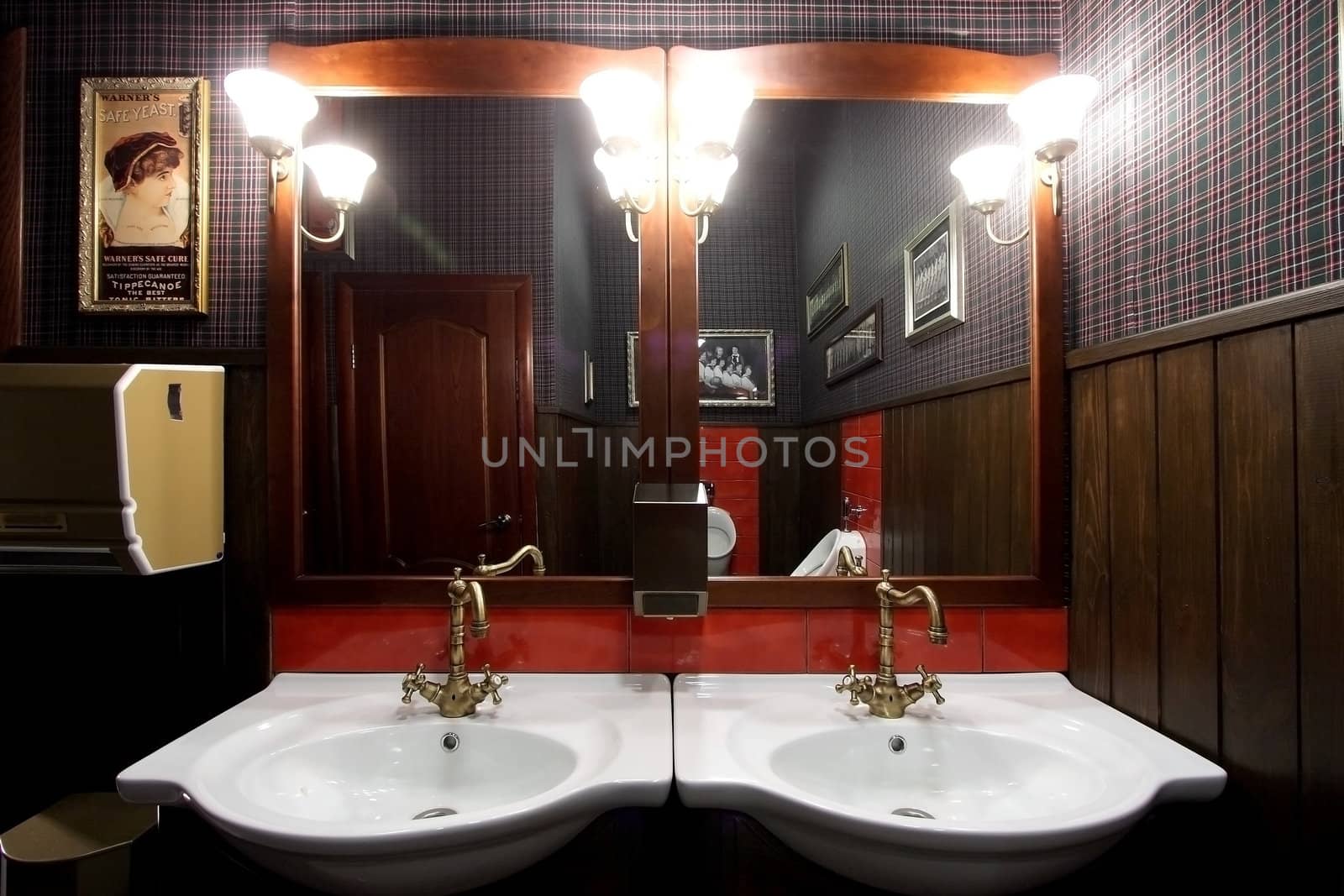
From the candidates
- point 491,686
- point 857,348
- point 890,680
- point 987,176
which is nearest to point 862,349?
point 857,348

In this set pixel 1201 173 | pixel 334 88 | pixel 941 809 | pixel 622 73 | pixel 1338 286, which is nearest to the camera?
pixel 1338 286

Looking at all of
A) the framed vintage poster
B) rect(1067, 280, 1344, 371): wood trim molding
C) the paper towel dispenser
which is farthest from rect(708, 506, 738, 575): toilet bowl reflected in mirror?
the framed vintage poster

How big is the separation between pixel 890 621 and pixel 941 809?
0.31 meters

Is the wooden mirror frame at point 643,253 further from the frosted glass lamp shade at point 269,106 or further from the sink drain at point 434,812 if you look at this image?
the sink drain at point 434,812

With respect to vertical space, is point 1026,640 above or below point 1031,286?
below

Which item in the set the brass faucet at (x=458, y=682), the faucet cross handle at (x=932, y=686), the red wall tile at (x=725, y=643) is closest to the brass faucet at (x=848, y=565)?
the red wall tile at (x=725, y=643)

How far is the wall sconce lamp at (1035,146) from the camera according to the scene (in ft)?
3.86

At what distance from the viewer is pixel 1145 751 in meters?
1.03

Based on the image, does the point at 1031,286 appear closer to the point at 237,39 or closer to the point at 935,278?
the point at 935,278

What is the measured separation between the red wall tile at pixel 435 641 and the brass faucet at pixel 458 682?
0.10 metres

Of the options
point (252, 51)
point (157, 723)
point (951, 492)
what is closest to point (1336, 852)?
point (951, 492)

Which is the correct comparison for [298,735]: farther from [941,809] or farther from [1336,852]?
[1336,852]

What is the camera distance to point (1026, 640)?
1330 mm

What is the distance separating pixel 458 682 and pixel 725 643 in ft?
1.68
